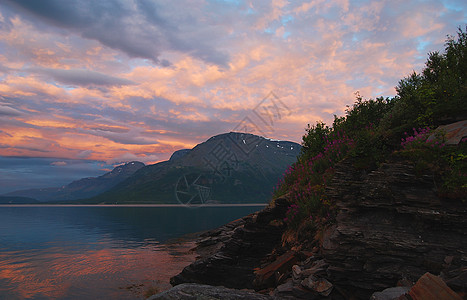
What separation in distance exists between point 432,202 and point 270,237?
963cm

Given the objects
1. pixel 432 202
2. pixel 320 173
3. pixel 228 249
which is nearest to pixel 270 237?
pixel 228 249

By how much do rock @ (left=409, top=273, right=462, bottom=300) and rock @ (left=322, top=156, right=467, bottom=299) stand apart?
2041 mm

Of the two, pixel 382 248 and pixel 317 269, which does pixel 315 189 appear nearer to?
pixel 317 269

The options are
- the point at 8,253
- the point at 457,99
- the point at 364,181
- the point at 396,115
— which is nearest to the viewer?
the point at 364,181

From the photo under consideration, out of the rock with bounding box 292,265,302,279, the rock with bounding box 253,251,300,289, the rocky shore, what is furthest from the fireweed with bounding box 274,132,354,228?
the rock with bounding box 292,265,302,279

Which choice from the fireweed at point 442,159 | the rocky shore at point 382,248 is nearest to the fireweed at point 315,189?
the rocky shore at point 382,248

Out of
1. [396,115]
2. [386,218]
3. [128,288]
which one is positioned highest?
[396,115]

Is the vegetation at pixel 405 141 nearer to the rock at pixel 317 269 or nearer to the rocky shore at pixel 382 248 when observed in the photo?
the rocky shore at pixel 382 248

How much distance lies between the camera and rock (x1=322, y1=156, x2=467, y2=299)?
329 inches

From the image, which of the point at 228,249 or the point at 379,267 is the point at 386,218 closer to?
the point at 379,267

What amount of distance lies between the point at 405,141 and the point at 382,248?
5.21m

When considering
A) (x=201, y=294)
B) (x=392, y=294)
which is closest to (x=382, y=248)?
(x=392, y=294)

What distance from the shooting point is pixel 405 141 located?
37.8 feet

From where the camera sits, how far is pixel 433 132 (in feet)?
34.9
